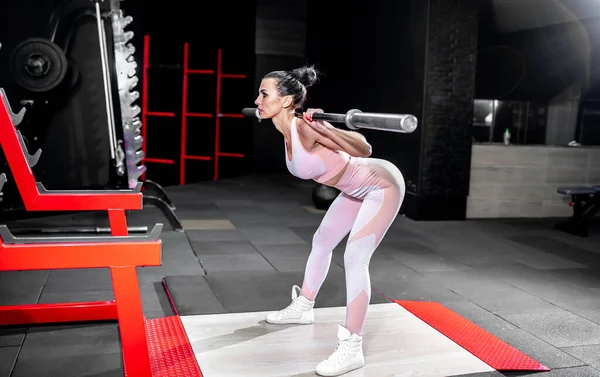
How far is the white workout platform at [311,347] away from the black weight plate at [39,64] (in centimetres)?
260

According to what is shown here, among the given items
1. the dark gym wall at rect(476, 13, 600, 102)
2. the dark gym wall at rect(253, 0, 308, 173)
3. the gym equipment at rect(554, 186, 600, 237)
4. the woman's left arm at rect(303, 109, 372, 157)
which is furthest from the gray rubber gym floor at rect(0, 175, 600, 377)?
the dark gym wall at rect(253, 0, 308, 173)

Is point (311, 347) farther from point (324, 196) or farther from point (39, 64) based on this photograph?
point (324, 196)

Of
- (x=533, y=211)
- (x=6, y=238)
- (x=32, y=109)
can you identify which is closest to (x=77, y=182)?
(x=32, y=109)

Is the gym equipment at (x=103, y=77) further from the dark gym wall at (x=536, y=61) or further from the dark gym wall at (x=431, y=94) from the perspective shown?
the dark gym wall at (x=536, y=61)

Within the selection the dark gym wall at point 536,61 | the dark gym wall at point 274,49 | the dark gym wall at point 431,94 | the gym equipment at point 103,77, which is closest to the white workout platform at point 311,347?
the gym equipment at point 103,77

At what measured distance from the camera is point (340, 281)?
138 inches

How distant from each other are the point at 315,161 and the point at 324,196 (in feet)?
12.6

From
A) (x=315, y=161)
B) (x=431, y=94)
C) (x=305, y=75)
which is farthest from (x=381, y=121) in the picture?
(x=431, y=94)

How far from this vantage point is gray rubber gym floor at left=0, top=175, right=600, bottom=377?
2.48 m

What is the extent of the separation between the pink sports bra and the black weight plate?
2912 mm

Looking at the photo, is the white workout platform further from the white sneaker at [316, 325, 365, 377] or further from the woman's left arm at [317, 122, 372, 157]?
the woman's left arm at [317, 122, 372, 157]

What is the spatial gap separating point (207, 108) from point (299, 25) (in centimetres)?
249

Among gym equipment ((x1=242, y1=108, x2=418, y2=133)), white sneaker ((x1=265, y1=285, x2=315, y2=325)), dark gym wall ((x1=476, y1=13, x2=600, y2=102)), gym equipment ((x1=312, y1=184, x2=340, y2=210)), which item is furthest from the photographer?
dark gym wall ((x1=476, y1=13, x2=600, y2=102))

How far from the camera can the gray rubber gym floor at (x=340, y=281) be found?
2482mm
